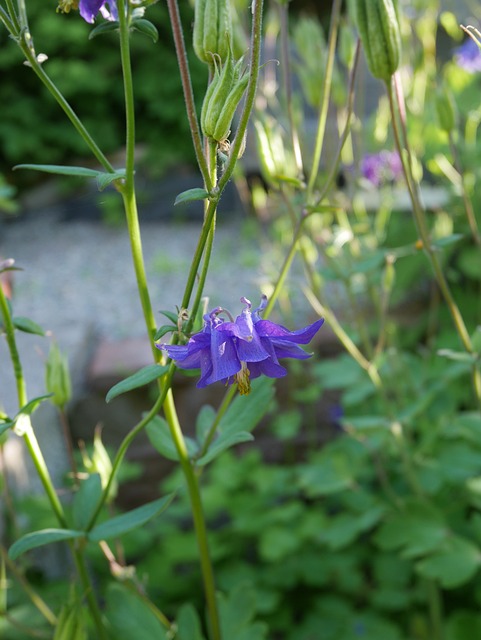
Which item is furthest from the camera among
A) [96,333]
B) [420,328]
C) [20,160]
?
[20,160]

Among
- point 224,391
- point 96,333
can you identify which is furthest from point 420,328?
point 96,333

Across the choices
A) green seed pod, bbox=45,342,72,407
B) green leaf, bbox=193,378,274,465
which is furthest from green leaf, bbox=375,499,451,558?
green seed pod, bbox=45,342,72,407

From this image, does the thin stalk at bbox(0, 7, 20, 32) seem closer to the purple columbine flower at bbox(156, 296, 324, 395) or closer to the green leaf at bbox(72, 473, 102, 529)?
the purple columbine flower at bbox(156, 296, 324, 395)

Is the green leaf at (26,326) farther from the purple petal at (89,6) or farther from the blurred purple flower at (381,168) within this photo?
the blurred purple flower at (381,168)

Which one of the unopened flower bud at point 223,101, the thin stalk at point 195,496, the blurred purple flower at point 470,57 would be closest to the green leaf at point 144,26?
the unopened flower bud at point 223,101

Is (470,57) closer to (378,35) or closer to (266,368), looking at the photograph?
(378,35)

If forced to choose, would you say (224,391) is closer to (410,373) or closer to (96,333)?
(96,333)

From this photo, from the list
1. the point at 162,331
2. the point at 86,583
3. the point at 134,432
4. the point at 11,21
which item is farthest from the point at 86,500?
the point at 11,21
